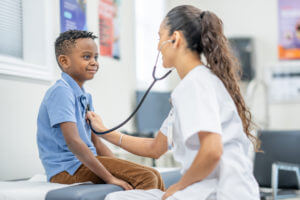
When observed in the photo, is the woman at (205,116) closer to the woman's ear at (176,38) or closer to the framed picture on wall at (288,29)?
the woman's ear at (176,38)

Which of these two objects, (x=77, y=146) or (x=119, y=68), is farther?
(x=119, y=68)

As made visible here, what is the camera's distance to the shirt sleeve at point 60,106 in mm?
1579

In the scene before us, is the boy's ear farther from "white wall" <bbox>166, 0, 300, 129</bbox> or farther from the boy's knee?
"white wall" <bbox>166, 0, 300, 129</bbox>

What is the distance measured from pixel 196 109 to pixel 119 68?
2.64 meters

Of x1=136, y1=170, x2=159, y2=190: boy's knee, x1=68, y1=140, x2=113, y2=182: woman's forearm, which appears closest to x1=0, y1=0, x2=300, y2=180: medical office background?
x1=68, y1=140, x2=113, y2=182: woman's forearm

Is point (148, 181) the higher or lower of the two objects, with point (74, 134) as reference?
lower

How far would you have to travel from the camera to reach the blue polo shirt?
161cm

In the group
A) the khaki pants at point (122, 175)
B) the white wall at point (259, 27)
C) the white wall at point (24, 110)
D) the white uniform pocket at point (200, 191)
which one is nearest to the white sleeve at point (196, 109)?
the white uniform pocket at point (200, 191)

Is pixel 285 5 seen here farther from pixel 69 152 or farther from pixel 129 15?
pixel 69 152

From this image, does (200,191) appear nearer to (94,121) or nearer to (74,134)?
(74,134)

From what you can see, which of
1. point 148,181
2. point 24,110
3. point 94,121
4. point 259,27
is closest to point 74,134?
point 94,121

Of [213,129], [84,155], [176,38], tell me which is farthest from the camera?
[84,155]

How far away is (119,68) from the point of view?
375cm

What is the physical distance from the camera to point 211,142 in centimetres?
113
